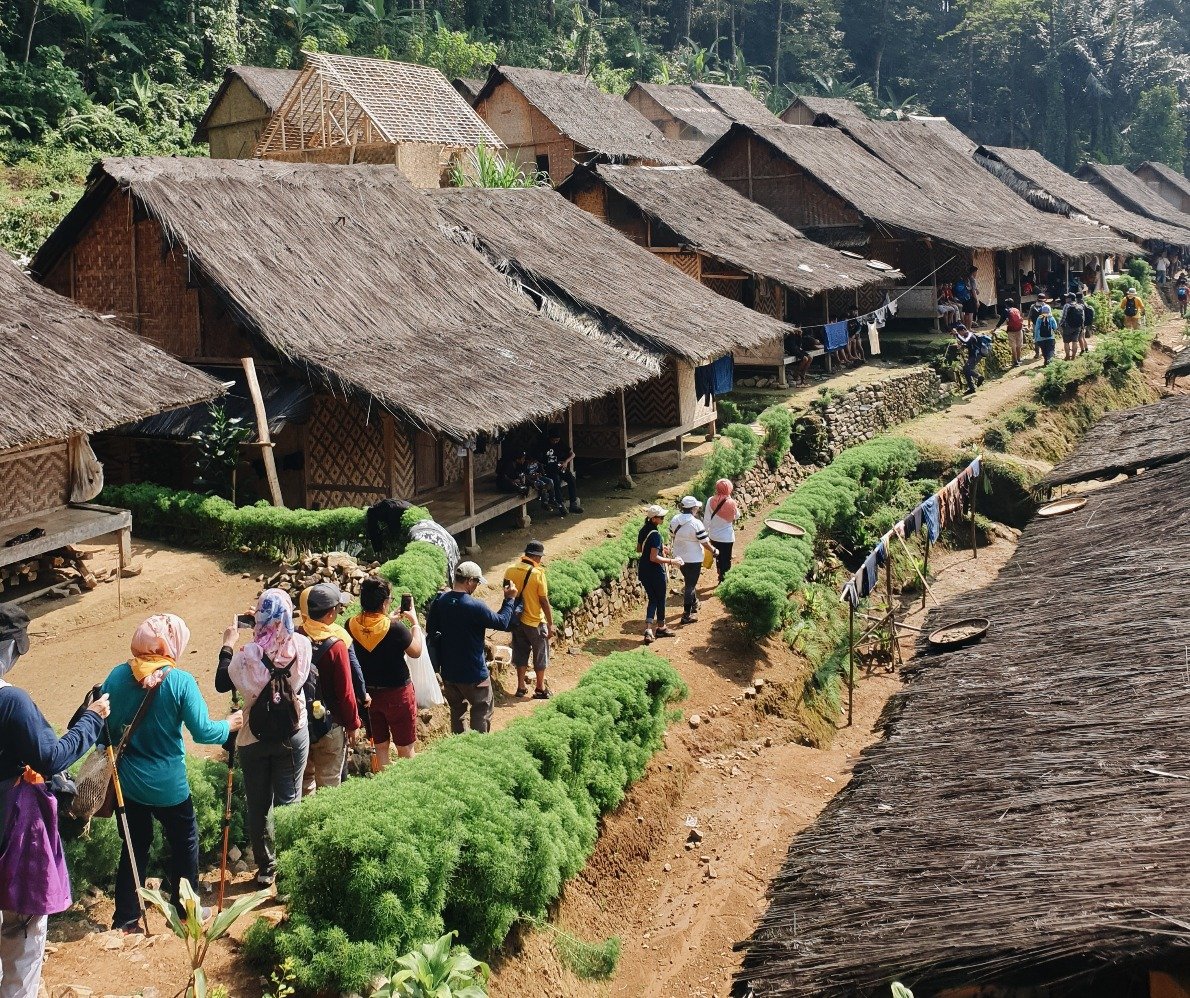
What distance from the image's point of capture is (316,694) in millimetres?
8039

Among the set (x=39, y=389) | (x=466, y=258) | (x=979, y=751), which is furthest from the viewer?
(x=466, y=258)

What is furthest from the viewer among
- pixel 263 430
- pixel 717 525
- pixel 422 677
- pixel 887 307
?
pixel 887 307

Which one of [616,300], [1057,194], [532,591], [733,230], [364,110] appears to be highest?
[364,110]

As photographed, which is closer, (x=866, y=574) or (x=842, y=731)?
(x=842, y=731)

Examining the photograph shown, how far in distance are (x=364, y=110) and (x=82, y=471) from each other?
14.8m

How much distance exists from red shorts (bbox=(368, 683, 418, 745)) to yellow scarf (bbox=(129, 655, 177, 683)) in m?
2.26

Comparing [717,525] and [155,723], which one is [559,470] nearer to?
[717,525]

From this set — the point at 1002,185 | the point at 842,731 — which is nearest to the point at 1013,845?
the point at 842,731

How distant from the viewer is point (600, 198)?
2605 centimetres

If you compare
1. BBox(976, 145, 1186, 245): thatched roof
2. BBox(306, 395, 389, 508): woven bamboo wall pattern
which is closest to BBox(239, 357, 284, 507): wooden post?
BBox(306, 395, 389, 508): woven bamboo wall pattern

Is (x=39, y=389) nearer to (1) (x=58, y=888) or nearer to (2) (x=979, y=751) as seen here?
(1) (x=58, y=888)

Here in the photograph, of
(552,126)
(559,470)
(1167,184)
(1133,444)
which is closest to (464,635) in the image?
(1133,444)

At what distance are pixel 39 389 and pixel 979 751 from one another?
9.92m

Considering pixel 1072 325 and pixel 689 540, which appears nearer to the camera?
pixel 689 540
